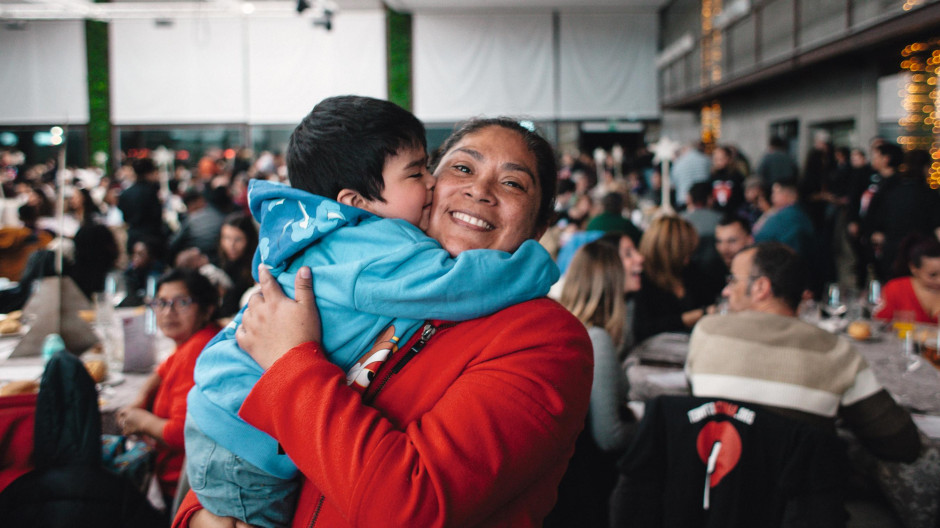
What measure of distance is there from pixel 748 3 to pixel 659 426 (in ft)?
28.7

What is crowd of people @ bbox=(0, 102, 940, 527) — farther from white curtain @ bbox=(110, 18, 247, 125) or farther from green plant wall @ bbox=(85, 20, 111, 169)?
green plant wall @ bbox=(85, 20, 111, 169)

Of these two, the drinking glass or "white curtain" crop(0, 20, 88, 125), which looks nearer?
the drinking glass

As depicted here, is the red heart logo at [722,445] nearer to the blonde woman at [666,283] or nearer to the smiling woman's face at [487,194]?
the smiling woman's face at [487,194]

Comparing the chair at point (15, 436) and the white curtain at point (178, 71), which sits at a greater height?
the white curtain at point (178, 71)

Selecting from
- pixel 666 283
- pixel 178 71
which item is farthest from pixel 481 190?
pixel 178 71

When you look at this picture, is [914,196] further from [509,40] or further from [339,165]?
[509,40]

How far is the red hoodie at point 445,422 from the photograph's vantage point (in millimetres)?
801

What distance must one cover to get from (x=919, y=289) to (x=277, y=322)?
3723 mm

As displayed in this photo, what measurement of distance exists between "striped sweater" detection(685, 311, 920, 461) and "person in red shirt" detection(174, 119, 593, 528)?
1.30 m

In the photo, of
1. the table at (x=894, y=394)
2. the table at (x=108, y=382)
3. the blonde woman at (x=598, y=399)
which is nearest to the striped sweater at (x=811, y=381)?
the table at (x=894, y=394)

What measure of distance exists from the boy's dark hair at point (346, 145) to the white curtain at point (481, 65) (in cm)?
1374

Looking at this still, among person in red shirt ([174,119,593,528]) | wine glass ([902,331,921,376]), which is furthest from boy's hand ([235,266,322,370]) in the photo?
wine glass ([902,331,921,376])

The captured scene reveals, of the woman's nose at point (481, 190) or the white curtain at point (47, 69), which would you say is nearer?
the woman's nose at point (481, 190)

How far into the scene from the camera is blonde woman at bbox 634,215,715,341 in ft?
11.9
